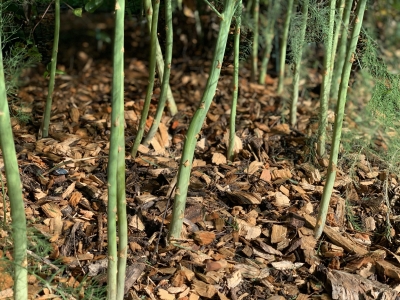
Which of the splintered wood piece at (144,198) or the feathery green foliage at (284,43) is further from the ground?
the feathery green foliage at (284,43)

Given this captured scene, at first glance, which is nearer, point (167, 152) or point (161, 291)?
point (161, 291)

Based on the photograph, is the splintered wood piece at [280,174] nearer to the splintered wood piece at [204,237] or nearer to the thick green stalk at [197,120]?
the splintered wood piece at [204,237]

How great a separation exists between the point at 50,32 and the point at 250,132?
1.16 metres

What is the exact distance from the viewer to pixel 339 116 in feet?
7.66

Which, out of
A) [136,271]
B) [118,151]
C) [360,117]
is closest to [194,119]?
[118,151]

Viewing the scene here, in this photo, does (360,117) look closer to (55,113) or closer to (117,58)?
(55,113)

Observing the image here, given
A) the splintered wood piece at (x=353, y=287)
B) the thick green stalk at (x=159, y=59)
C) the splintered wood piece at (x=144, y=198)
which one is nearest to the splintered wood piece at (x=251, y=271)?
the splintered wood piece at (x=353, y=287)

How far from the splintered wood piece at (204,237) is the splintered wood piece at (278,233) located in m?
0.25

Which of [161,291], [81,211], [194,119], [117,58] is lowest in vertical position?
[161,291]

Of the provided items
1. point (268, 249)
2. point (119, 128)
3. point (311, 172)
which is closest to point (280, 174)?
point (311, 172)

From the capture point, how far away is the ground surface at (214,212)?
2299 millimetres

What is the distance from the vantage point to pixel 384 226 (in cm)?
268

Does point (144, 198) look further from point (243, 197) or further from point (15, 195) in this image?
point (15, 195)

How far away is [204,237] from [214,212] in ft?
0.55
